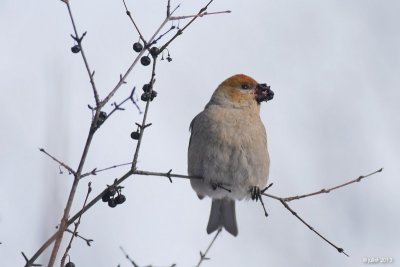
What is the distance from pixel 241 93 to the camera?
5.71 metres

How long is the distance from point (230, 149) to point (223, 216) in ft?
3.26

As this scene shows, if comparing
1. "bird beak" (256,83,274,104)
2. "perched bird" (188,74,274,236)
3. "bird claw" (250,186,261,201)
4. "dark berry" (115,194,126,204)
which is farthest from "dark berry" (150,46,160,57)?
"bird beak" (256,83,274,104)

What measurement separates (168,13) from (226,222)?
275 cm

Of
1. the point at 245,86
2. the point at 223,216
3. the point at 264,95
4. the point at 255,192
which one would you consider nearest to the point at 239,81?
the point at 245,86

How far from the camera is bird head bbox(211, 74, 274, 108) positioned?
5.62m

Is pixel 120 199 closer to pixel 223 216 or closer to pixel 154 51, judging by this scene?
pixel 154 51

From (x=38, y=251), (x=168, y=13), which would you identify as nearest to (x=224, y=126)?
(x=168, y=13)

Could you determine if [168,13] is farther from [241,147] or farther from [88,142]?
[241,147]

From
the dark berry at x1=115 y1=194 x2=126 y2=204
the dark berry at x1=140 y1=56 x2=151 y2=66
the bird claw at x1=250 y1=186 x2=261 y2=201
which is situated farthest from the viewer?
the bird claw at x1=250 y1=186 x2=261 y2=201

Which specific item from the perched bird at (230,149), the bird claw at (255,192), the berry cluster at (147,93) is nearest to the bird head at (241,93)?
the perched bird at (230,149)

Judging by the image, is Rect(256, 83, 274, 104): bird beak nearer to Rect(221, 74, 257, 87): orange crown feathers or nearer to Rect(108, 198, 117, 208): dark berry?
Rect(221, 74, 257, 87): orange crown feathers

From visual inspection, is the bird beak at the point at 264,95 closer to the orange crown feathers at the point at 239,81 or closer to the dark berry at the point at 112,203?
the orange crown feathers at the point at 239,81

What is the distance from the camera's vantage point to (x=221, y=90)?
19.0ft

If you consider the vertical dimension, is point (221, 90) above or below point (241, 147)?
above
